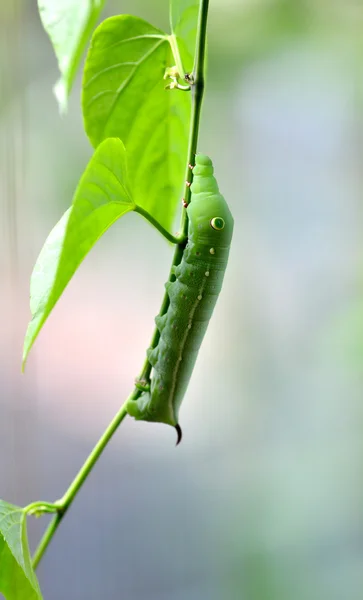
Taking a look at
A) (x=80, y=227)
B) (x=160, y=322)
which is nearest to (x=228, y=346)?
(x=160, y=322)

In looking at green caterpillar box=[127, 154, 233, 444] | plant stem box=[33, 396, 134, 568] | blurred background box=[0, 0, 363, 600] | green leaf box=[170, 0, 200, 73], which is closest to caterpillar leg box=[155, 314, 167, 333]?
green caterpillar box=[127, 154, 233, 444]

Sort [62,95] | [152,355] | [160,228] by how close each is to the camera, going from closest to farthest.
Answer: [62,95] < [160,228] < [152,355]

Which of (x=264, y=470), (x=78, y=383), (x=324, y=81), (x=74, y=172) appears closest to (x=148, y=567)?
(x=264, y=470)

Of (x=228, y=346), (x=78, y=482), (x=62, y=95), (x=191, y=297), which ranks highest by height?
(x=62, y=95)

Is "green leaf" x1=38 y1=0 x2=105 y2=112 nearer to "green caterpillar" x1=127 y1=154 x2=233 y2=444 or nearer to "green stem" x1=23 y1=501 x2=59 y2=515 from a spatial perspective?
"green caterpillar" x1=127 y1=154 x2=233 y2=444

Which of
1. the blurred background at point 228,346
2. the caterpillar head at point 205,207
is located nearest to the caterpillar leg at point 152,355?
the caterpillar head at point 205,207

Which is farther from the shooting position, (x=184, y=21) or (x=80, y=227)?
(x=184, y=21)

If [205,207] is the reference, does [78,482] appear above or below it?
below

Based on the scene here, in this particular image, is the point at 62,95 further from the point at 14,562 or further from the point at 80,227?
the point at 14,562
